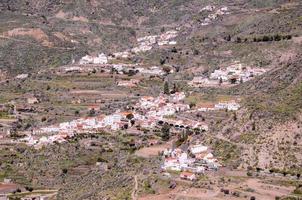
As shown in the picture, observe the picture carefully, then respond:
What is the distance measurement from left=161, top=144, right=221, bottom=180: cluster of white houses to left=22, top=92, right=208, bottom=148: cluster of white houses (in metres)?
11.8

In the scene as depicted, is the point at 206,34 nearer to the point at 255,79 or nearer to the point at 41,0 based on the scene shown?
the point at 255,79

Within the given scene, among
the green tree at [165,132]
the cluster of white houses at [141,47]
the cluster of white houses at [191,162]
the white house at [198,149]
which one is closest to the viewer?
the cluster of white houses at [191,162]

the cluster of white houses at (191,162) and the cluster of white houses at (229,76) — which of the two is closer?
the cluster of white houses at (191,162)

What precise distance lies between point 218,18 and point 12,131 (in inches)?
2199

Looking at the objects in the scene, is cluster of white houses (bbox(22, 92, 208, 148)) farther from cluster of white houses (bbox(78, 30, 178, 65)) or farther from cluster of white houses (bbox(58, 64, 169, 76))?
cluster of white houses (bbox(78, 30, 178, 65))

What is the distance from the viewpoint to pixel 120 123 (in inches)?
3083

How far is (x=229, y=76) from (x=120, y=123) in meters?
19.6

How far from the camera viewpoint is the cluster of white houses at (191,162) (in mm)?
54428

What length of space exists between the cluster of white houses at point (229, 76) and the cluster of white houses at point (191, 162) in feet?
99.3

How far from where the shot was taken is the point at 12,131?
8025 cm

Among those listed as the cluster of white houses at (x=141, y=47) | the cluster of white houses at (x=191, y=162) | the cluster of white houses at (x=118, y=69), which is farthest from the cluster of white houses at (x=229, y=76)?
the cluster of white houses at (x=191, y=162)

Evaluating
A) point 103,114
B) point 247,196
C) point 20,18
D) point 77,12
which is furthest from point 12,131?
point 77,12

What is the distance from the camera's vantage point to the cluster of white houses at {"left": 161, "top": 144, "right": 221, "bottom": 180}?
2143 inches

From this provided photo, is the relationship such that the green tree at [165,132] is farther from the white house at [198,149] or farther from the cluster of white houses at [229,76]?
the cluster of white houses at [229,76]
